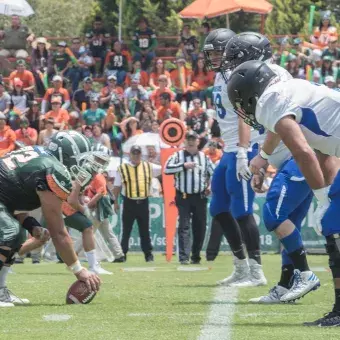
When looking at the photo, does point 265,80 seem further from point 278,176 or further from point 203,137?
point 203,137

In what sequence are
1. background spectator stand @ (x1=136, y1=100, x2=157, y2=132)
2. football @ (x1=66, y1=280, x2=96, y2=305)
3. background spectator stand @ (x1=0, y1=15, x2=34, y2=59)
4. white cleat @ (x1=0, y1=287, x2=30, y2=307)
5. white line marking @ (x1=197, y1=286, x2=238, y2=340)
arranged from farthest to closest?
background spectator stand @ (x1=0, y1=15, x2=34, y2=59) → background spectator stand @ (x1=136, y1=100, x2=157, y2=132) → white cleat @ (x1=0, y1=287, x2=30, y2=307) → football @ (x1=66, y1=280, x2=96, y2=305) → white line marking @ (x1=197, y1=286, x2=238, y2=340)

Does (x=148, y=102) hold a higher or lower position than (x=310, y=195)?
lower

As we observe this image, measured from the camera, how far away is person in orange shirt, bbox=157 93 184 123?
20.3 m

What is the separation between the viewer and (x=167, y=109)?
800 inches

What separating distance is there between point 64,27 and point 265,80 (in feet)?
130

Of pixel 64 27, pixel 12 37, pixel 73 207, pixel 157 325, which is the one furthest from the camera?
pixel 64 27

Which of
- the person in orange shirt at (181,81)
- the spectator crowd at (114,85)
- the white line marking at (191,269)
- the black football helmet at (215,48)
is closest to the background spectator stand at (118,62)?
the spectator crowd at (114,85)

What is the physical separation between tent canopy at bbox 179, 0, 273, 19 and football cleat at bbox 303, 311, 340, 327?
14680 millimetres

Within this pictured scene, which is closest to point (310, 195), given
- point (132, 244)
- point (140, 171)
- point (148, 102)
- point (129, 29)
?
point (140, 171)

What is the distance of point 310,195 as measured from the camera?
324 inches

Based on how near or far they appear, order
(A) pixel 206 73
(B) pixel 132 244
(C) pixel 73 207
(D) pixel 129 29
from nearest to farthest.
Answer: (C) pixel 73 207
(B) pixel 132 244
(A) pixel 206 73
(D) pixel 129 29

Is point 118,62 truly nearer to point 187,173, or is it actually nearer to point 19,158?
point 187,173

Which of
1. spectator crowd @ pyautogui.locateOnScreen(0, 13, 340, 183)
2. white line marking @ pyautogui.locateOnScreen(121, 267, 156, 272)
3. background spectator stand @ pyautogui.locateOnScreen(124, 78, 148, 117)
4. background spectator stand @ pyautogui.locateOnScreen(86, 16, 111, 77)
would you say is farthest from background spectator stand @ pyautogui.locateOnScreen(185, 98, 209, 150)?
white line marking @ pyautogui.locateOnScreen(121, 267, 156, 272)

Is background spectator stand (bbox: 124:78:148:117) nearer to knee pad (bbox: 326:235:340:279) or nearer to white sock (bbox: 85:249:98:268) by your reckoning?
white sock (bbox: 85:249:98:268)
